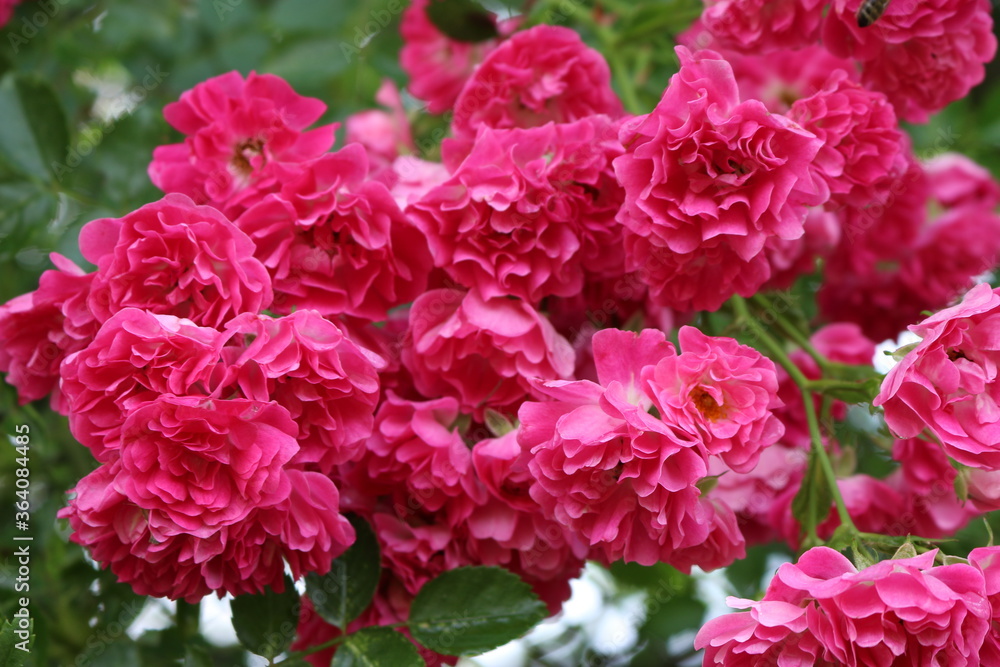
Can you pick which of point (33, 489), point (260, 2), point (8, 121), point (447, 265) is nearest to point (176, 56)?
point (260, 2)

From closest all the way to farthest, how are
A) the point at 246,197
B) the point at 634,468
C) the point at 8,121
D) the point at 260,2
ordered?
the point at 634,468
the point at 246,197
the point at 8,121
the point at 260,2

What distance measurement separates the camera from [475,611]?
2.89 ft

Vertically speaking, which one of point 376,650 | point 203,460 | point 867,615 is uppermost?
point 203,460

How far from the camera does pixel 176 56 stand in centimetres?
152

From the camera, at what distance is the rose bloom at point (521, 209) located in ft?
2.83

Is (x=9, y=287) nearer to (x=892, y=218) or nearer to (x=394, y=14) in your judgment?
(x=394, y=14)

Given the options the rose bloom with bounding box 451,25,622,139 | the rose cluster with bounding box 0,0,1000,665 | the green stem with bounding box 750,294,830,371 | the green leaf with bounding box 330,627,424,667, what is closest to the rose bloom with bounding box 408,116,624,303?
the rose cluster with bounding box 0,0,1000,665

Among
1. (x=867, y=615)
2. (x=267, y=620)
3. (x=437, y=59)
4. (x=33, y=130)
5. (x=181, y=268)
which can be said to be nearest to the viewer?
(x=867, y=615)

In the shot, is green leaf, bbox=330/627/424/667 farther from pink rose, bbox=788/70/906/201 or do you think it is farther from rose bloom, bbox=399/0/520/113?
rose bloom, bbox=399/0/520/113

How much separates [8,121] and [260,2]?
0.70 metres

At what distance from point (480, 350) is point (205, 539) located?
0.95 ft

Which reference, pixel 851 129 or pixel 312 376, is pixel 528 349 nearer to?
pixel 312 376

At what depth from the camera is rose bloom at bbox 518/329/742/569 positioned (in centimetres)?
74

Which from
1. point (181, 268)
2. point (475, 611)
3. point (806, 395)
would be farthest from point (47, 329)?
point (806, 395)
